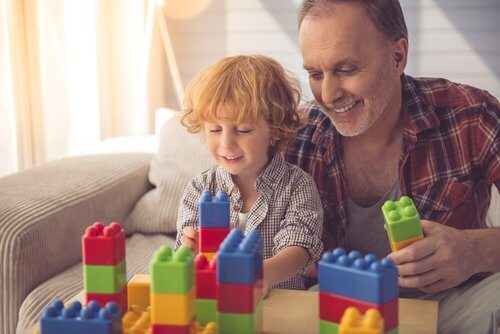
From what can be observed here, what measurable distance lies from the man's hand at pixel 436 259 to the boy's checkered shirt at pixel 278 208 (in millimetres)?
233

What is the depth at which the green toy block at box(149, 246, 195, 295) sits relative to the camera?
0.88m

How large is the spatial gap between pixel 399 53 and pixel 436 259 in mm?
586

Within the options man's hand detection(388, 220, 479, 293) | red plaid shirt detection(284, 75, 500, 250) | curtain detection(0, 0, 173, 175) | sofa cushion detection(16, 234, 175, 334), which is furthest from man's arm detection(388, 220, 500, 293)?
curtain detection(0, 0, 173, 175)

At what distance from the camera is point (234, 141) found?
140 cm

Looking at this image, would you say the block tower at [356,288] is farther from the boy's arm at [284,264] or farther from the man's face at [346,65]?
the man's face at [346,65]

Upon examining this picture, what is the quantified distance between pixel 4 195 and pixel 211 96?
2.33 ft

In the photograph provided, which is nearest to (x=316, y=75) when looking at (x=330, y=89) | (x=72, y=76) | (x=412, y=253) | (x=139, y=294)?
(x=330, y=89)

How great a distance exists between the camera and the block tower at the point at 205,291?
0.98 m

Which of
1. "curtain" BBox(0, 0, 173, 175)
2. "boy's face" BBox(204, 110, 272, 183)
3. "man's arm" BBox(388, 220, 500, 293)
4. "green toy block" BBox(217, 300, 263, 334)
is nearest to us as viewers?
"green toy block" BBox(217, 300, 263, 334)

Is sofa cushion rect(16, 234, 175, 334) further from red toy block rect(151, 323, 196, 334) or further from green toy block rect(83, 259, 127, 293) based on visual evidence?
red toy block rect(151, 323, 196, 334)

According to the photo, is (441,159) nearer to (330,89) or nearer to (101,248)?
(330,89)

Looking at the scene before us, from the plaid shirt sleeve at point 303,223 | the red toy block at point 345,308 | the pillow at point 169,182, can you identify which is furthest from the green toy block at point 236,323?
the pillow at point 169,182

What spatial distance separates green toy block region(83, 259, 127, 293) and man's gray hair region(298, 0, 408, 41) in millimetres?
831

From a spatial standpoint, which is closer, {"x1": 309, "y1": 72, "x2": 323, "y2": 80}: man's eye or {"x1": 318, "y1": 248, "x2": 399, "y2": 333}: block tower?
{"x1": 318, "y1": 248, "x2": 399, "y2": 333}: block tower
